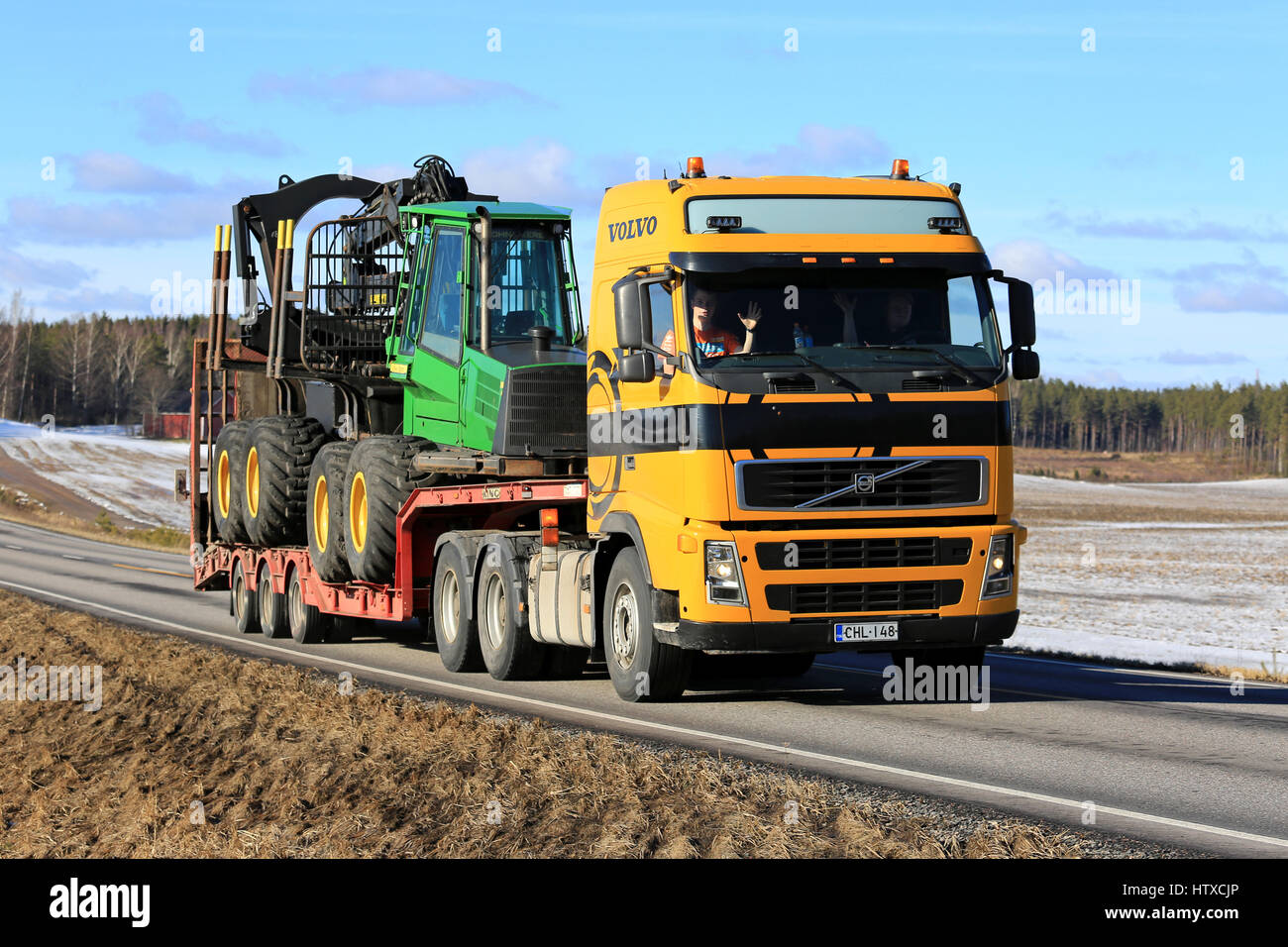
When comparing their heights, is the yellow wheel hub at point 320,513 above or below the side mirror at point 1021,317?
below

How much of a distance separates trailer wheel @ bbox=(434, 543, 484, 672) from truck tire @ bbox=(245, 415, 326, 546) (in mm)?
3546

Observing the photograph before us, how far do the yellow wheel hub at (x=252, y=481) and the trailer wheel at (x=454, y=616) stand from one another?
4.72 meters

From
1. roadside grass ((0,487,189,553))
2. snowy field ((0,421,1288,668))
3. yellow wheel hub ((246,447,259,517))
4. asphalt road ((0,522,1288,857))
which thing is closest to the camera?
asphalt road ((0,522,1288,857))

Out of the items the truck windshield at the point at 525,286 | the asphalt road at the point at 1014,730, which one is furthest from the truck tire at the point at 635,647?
the truck windshield at the point at 525,286

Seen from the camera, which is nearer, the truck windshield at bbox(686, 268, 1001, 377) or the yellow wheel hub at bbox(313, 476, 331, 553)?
the truck windshield at bbox(686, 268, 1001, 377)

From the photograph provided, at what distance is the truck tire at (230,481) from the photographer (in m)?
20.6

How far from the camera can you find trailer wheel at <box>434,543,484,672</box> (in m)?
15.4

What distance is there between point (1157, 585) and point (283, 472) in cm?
1985

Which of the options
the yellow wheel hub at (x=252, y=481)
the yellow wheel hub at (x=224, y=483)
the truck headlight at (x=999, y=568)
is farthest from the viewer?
the yellow wheel hub at (x=224, y=483)

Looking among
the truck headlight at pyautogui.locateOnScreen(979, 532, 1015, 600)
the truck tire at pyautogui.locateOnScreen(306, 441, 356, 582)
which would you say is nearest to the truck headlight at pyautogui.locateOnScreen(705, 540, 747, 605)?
the truck headlight at pyautogui.locateOnScreen(979, 532, 1015, 600)

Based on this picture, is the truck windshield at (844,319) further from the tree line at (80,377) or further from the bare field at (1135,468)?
the tree line at (80,377)

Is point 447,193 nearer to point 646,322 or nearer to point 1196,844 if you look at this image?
point 646,322

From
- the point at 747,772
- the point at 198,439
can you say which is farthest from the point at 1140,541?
the point at 747,772

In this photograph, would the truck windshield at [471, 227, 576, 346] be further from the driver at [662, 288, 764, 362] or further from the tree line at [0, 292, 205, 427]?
the tree line at [0, 292, 205, 427]
